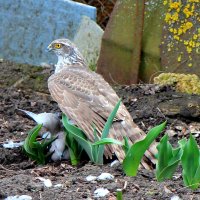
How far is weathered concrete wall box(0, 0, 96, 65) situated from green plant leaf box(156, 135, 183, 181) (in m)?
5.08

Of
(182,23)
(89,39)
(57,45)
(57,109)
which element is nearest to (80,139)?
(57,109)

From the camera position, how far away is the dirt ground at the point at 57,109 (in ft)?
15.4

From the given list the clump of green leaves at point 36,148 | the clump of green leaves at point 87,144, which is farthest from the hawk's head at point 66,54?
the clump of green leaves at point 87,144

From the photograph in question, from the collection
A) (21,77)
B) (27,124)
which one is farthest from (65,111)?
(21,77)

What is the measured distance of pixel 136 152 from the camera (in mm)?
4980

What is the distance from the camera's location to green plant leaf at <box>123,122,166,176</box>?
4.91 meters

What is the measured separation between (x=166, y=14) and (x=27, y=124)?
6.64 feet

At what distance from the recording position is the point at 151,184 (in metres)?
4.85

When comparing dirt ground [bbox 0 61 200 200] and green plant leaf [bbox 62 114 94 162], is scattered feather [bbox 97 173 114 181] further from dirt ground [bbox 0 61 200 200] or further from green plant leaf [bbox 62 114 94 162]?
green plant leaf [bbox 62 114 94 162]

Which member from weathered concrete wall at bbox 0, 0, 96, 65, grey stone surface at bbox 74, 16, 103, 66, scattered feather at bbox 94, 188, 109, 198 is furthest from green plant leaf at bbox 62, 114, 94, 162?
weathered concrete wall at bbox 0, 0, 96, 65

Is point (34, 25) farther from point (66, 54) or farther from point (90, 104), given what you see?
point (90, 104)

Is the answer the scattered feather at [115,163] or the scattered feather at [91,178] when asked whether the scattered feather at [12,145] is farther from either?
the scattered feather at [91,178]

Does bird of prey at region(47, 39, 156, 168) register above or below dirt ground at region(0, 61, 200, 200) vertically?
above

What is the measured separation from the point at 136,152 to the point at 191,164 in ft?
1.16
